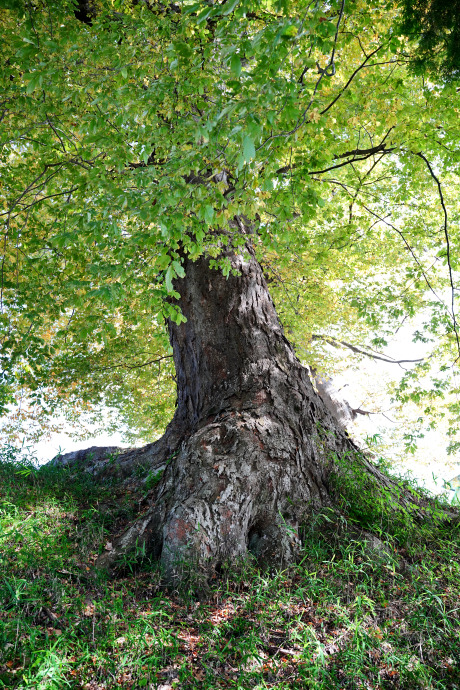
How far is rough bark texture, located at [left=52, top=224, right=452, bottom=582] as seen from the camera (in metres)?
4.07

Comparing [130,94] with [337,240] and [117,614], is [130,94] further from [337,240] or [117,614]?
[117,614]

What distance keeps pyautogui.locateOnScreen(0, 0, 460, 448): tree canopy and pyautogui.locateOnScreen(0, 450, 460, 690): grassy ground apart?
8.16ft

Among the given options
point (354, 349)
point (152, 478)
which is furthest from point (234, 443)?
point (354, 349)

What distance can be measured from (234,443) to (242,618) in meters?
1.73

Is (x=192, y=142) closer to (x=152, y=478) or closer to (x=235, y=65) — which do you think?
(x=235, y=65)

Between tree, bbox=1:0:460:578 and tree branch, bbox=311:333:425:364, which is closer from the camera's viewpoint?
tree, bbox=1:0:460:578

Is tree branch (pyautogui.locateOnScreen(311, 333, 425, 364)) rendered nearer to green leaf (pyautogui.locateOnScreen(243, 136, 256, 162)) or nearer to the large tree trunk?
the large tree trunk

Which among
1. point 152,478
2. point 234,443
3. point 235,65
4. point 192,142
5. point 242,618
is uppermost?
point 192,142

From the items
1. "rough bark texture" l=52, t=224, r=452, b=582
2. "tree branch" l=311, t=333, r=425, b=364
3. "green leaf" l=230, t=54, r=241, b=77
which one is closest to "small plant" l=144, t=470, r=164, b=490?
"rough bark texture" l=52, t=224, r=452, b=582

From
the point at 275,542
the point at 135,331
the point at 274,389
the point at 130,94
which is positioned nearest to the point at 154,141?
the point at 130,94

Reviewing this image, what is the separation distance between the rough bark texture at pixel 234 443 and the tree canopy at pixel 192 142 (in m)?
0.60

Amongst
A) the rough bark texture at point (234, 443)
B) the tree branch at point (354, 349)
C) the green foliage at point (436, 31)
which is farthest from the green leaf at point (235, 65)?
the tree branch at point (354, 349)

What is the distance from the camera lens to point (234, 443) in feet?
15.3

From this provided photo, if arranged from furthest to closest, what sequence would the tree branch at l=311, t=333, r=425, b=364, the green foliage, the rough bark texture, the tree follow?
1. the tree branch at l=311, t=333, r=425, b=364
2. the rough bark texture
3. the tree
4. the green foliage
